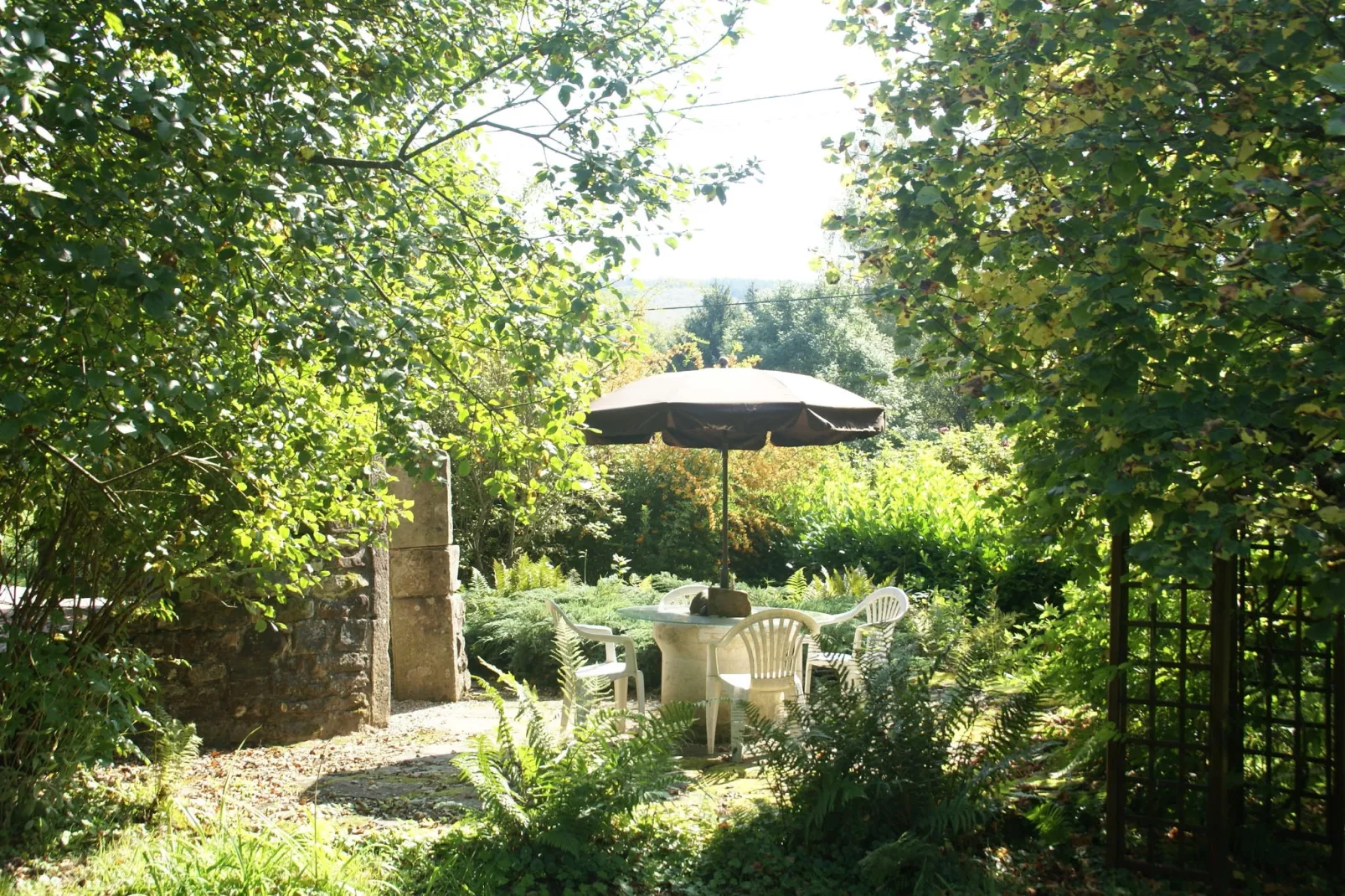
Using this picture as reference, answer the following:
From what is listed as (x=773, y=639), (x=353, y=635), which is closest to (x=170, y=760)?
(x=353, y=635)

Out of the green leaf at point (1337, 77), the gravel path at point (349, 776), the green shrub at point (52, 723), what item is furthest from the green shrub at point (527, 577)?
the green leaf at point (1337, 77)

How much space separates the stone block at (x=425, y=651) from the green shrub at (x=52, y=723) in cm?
317

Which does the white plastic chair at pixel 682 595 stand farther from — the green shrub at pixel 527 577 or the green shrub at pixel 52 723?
the green shrub at pixel 52 723

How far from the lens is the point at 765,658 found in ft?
18.5

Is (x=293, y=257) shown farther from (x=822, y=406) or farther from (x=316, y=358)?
(x=822, y=406)

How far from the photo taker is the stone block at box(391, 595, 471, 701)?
7398 millimetres

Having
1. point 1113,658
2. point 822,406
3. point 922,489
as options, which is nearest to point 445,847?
point 1113,658

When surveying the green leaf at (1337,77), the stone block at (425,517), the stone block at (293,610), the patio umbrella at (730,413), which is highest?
the green leaf at (1337,77)

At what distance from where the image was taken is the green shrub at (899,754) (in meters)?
3.75

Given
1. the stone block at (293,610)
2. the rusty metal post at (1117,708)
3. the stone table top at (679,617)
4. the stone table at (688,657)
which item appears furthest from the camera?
the stone table at (688,657)

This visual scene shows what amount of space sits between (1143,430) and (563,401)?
90.6 inches

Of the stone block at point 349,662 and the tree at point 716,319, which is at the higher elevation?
the tree at point 716,319

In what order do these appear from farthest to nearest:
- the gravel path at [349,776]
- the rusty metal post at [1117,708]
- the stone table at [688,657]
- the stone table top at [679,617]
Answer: the stone table at [688,657] → the stone table top at [679,617] → the gravel path at [349,776] → the rusty metal post at [1117,708]

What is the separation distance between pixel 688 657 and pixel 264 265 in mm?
3838
